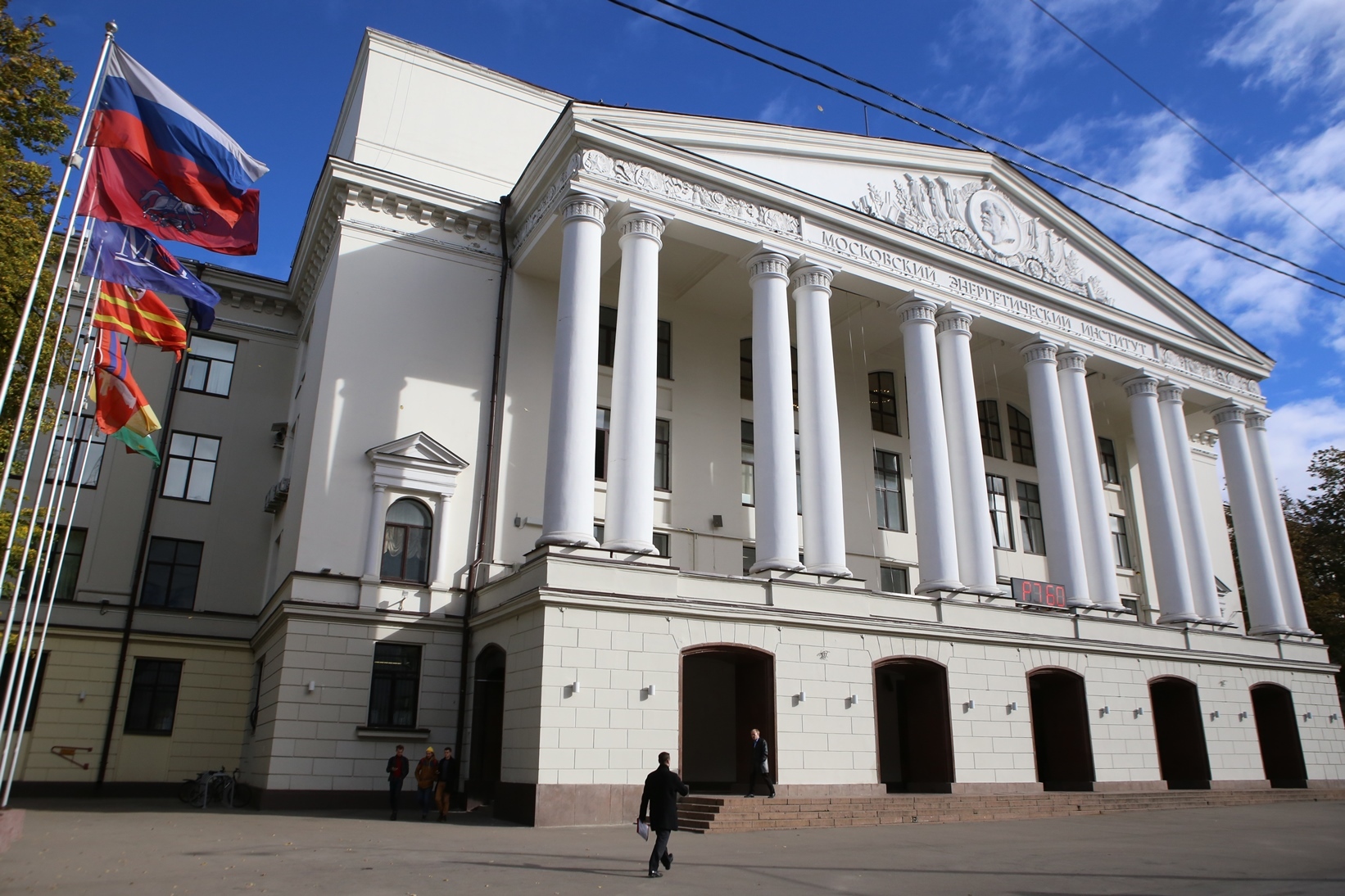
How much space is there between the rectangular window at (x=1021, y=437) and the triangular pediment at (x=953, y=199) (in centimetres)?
509

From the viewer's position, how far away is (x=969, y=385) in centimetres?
2572

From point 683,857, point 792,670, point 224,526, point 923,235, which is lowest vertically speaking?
point 683,857

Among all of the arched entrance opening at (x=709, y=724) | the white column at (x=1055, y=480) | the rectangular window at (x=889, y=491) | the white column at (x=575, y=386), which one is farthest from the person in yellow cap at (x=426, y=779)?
the white column at (x=1055, y=480)

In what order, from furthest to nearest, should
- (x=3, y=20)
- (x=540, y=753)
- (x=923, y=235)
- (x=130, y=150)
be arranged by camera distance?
1. (x=923, y=235)
2. (x=540, y=753)
3. (x=3, y=20)
4. (x=130, y=150)

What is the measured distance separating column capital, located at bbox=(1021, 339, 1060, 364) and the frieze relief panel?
211cm

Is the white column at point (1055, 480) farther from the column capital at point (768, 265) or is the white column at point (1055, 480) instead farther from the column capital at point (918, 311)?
the column capital at point (768, 265)

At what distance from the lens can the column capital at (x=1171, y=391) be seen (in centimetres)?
3098

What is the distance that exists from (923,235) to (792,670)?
43.7 ft

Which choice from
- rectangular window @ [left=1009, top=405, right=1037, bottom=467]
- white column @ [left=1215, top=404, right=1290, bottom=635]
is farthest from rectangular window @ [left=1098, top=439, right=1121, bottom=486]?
white column @ [left=1215, top=404, right=1290, bottom=635]

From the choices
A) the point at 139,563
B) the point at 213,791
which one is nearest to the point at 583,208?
the point at 213,791

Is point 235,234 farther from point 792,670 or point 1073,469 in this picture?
point 1073,469

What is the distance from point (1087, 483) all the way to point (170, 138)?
78.2 ft

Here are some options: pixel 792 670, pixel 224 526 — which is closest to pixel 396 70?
pixel 224 526

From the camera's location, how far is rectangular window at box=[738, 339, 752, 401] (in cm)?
2795
